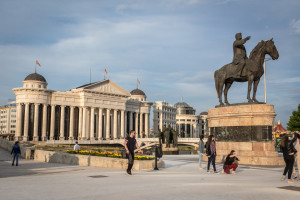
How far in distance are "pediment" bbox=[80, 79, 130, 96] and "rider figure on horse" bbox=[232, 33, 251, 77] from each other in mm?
82439

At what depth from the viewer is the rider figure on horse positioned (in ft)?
65.7

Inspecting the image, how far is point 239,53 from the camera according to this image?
20391mm

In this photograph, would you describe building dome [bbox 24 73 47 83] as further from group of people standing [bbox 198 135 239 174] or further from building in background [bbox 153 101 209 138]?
group of people standing [bbox 198 135 239 174]

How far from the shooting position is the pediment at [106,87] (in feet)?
332

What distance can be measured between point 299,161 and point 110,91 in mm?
96012

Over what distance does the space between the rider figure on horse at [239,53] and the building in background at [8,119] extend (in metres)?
150

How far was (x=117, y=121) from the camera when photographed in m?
111

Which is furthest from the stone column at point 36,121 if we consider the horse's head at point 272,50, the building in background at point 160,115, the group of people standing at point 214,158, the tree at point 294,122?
the group of people standing at point 214,158

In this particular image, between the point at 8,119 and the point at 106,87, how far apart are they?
247 ft

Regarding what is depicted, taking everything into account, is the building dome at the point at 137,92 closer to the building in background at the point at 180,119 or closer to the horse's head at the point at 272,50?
the building in background at the point at 180,119

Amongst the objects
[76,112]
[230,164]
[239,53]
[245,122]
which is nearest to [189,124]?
[76,112]

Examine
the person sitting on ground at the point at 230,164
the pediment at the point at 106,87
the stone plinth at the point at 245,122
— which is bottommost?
the person sitting on ground at the point at 230,164

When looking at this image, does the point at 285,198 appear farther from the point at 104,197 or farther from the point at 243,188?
the point at 104,197

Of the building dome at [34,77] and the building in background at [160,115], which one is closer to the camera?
the building dome at [34,77]
